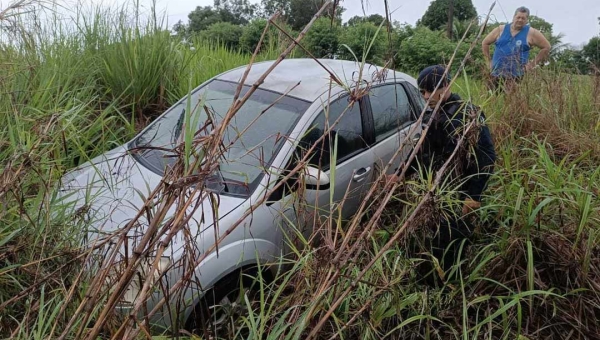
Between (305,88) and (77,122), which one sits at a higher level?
(305,88)

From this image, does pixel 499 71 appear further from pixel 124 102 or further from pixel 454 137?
pixel 124 102

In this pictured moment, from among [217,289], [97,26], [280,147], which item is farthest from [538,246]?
[97,26]

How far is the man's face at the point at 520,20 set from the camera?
18.2 ft

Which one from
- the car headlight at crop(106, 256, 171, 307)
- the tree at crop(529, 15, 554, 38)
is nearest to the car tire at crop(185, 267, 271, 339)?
the car headlight at crop(106, 256, 171, 307)

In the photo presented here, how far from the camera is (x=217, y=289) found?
2.64 m

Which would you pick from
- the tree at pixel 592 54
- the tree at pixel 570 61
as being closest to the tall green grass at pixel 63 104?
the tree at pixel 570 61

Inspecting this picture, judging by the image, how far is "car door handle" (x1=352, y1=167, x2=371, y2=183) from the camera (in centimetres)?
341

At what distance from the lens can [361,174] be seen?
342cm

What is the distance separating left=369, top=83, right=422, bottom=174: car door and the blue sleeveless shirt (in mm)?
1135

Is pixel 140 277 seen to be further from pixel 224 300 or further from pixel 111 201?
pixel 111 201

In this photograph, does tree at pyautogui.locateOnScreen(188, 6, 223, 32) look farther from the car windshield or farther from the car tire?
the car tire

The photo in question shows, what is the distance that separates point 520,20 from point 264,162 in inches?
179

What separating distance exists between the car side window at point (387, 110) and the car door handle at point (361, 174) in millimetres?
386

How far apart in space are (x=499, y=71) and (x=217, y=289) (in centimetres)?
381
